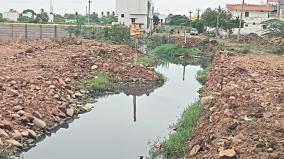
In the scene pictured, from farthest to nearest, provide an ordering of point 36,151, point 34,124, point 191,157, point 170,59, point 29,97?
point 170,59, point 29,97, point 34,124, point 36,151, point 191,157

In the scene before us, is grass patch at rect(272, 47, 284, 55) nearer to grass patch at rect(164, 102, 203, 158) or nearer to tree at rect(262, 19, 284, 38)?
tree at rect(262, 19, 284, 38)

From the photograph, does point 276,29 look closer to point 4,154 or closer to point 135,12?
point 135,12

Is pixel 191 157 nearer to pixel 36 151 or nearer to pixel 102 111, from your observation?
pixel 36 151

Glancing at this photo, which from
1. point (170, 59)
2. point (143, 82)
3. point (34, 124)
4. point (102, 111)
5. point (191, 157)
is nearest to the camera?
point (191, 157)

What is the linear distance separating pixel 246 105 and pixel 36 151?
5.59 meters

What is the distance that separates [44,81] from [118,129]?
4.97 m

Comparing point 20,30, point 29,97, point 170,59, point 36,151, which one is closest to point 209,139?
point 36,151

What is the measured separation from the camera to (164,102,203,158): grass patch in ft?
35.3

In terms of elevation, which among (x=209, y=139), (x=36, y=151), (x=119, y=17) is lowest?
(x=36, y=151)

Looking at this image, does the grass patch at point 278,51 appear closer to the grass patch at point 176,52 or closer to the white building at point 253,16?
the grass patch at point 176,52

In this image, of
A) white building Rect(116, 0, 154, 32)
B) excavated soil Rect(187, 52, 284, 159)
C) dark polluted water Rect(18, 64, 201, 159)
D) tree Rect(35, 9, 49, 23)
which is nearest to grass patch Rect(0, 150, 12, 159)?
dark polluted water Rect(18, 64, 201, 159)

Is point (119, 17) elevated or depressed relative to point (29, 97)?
elevated

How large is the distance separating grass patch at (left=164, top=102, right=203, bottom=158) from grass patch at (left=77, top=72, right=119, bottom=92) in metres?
7.17

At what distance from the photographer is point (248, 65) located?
22.8 m
